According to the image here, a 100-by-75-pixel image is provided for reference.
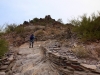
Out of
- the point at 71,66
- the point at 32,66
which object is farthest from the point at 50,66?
the point at 71,66

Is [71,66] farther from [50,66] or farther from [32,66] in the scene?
[32,66]

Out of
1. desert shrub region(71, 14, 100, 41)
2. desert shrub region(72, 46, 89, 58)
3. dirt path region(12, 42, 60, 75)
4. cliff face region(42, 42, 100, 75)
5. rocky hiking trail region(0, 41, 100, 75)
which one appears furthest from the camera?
desert shrub region(71, 14, 100, 41)

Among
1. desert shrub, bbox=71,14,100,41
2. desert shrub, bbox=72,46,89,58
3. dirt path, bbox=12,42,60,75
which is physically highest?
desert shrub, bbox=71,14,100,41

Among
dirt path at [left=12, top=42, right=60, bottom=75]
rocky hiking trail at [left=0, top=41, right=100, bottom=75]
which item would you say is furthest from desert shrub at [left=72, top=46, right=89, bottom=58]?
dirt path at [left=12, top=42, right=60, bottom=75]

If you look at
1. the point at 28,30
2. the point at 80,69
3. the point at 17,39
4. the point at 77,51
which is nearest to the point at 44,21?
the point at 28,30

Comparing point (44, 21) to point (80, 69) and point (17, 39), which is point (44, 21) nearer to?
point (17, 39)

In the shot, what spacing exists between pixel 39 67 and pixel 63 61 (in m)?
1.89

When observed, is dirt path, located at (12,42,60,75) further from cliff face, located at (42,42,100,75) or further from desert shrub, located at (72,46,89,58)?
desert shrub, located at (72,46,89,58)

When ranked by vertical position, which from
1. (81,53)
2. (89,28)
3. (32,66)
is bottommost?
(32,66)

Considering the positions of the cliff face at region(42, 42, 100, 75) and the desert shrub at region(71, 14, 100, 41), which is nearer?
the cliff face at region(42, 42, 100, 75)

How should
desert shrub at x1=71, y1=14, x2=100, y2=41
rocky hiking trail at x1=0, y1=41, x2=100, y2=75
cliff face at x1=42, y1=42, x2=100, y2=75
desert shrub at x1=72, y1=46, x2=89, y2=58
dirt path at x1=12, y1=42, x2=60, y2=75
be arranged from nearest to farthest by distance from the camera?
1. cliff face at x1=42, y1=42, x2=100, y2=75
2. rocky hiking trail at x1=0, y1=41, x2=100, y2=75
3. dirt path at x1=12, y1=42, x2=60, y2=75
4. desert shrub at x1=72, y1=46, x2=89, y2=58
5. desert shrub at x1=71, y1=14, x2=100, y2=41

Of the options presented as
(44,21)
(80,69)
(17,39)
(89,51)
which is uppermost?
(44,21)

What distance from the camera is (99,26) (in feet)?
61.4

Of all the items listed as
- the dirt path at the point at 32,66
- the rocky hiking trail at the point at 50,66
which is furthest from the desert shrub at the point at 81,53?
the dirt path at the point at 32,66
